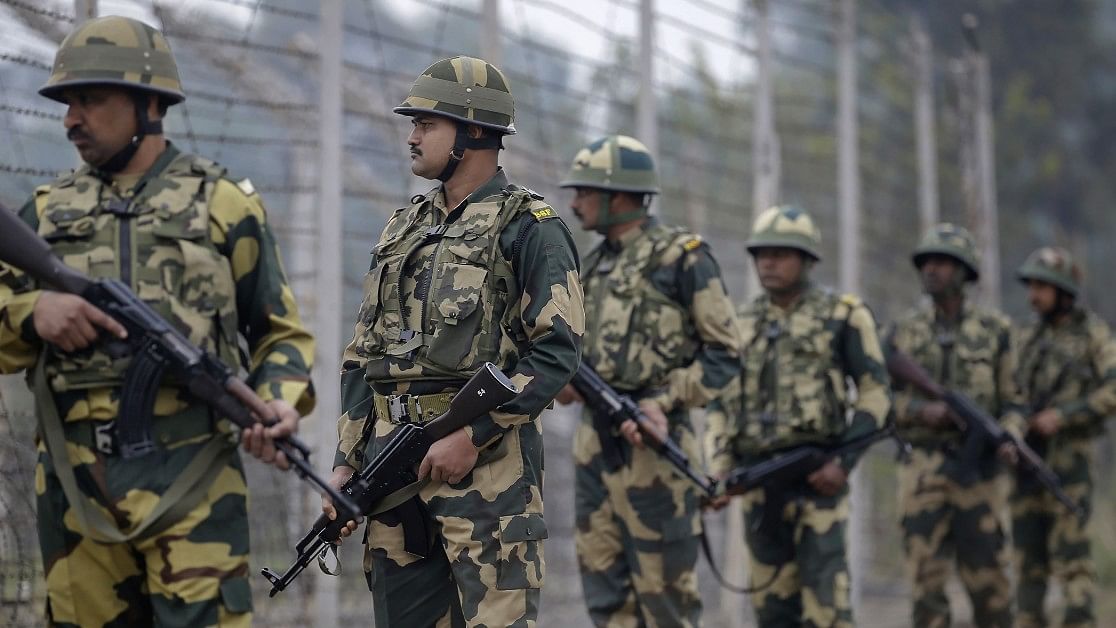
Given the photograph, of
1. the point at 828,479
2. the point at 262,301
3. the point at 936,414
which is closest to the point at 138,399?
the point at 262,301

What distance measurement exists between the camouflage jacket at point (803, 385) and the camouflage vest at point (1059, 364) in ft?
8.86

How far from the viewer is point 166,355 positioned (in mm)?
4418

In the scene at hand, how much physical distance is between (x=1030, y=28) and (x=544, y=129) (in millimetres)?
21212

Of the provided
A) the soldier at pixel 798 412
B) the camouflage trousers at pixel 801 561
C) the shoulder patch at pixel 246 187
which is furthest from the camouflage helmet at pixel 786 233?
the shoulder patch at pixel 246 187

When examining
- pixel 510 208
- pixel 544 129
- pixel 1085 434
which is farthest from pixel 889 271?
pixel 510 208

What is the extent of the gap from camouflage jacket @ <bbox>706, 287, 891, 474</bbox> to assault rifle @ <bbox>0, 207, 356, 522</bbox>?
3.08 m

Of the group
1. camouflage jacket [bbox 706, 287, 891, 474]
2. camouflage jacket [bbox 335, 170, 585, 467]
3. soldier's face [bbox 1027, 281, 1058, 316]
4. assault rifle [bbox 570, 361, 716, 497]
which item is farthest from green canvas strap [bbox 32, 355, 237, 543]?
soldier's face [bbox 1027, 281, 1058, 316]

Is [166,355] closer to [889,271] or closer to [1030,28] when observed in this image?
[889,271]

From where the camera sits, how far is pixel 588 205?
665cm

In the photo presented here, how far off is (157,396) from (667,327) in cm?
250

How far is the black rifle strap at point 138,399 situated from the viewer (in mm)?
4430

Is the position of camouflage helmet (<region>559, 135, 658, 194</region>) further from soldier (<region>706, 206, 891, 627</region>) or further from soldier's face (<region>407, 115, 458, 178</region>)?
soldier's face (<region>407, 115, 458, 178</region>)

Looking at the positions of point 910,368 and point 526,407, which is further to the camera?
point 910,368

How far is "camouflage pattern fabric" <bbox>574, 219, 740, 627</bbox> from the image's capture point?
252 inches
